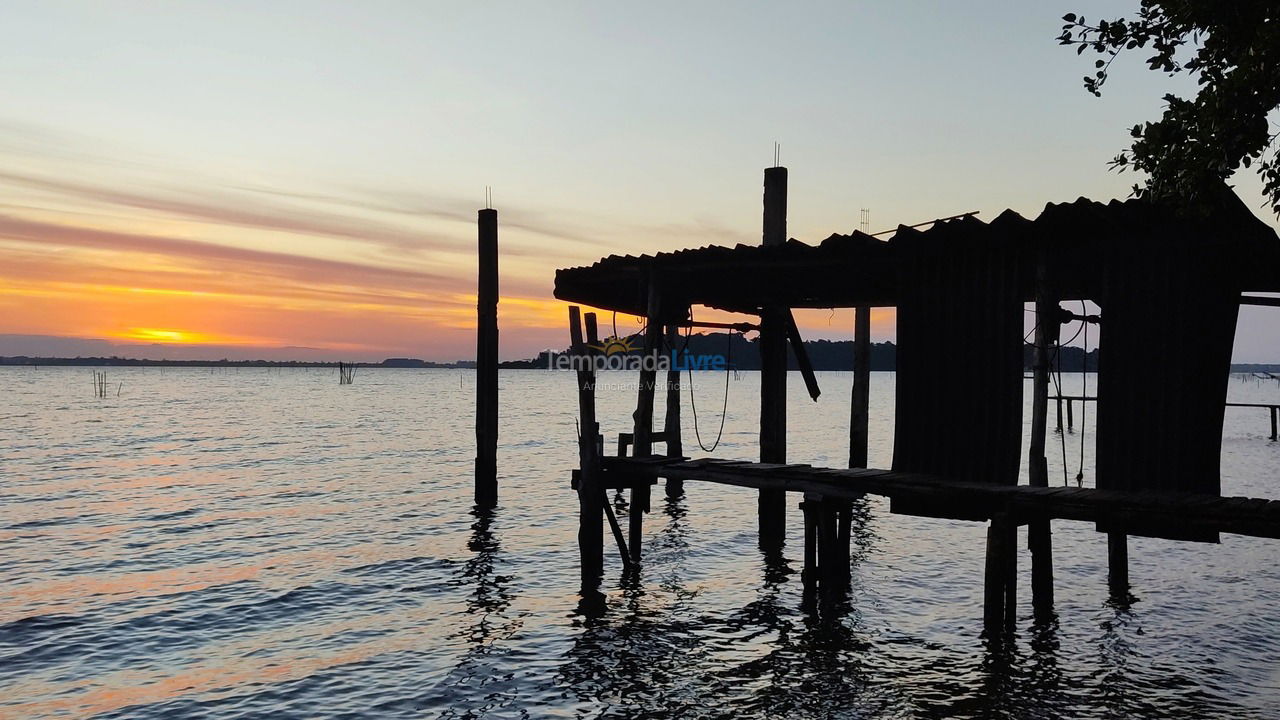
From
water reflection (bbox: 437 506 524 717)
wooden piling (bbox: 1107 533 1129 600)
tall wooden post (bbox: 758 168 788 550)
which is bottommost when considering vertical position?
water reflection (bbox: 437 506 524 717)

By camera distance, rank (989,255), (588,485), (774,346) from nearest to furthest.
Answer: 1. (989,255)
2. (588,485)
3. (774,346)

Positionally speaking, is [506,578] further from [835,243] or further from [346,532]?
[835,243]

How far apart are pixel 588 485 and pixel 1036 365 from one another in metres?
6.52

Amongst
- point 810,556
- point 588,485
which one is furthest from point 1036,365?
point 588,485

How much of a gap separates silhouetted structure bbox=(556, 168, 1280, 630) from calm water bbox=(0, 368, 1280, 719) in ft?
4.00

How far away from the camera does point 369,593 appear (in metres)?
14.6

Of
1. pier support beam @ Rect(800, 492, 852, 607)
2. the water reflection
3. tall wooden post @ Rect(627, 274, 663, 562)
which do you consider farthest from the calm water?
tall wooden post @ Rect(627, 274, 663, 562)

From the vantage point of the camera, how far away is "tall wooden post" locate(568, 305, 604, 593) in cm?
1318

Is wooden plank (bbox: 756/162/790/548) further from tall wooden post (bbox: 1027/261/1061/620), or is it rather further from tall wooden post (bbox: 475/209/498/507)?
tall wooden post (bbox: 475/209/498/507)

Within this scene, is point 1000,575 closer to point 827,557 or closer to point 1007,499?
point 1007,499

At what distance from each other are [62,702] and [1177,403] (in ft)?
42.7

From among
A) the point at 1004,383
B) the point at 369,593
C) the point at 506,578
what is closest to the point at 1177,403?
the point at 1004,383

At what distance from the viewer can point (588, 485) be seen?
1312cm

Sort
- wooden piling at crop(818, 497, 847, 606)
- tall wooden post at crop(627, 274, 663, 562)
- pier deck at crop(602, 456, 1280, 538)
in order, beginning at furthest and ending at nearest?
tall wooden post at crop(627, 274, 663, 562), wooden piling at crop(818, 497, 847, 606), pier deck at crop(602, 456, 1280, 538)
